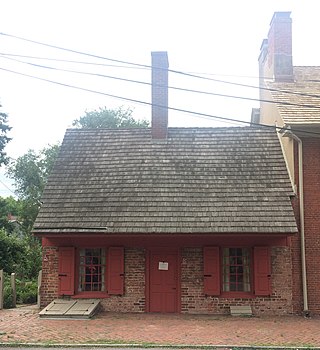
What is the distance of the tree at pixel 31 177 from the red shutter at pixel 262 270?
28.3m

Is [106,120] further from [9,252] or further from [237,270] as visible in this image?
[237,270]

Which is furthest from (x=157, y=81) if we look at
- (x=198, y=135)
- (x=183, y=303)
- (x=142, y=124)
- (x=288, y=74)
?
(x=142, y=124)

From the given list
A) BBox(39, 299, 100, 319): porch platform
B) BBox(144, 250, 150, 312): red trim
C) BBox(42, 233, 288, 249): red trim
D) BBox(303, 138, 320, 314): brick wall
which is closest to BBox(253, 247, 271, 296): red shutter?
BBox(42, 233, 288, 249): red trim

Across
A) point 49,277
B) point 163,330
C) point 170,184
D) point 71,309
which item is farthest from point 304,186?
point 49,277

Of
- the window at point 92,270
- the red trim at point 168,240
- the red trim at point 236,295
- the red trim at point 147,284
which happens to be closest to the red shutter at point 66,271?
the red trim at point 168,240

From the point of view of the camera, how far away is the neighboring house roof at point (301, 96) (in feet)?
46.8

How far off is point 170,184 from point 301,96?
5.44 meters

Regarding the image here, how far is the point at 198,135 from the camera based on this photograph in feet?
55.7

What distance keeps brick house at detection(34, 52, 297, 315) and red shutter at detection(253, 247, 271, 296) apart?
3cm

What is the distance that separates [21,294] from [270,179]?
32.9 feet

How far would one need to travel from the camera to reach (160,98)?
17.0 meters

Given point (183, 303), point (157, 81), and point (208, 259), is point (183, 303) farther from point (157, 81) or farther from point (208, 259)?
point (157, 81)

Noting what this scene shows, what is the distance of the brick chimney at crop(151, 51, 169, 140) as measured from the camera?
1678 centimetres

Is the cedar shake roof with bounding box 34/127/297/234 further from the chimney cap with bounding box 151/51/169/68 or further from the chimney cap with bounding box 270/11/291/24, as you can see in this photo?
the chimney cap with bounding box 270/11/291/24
